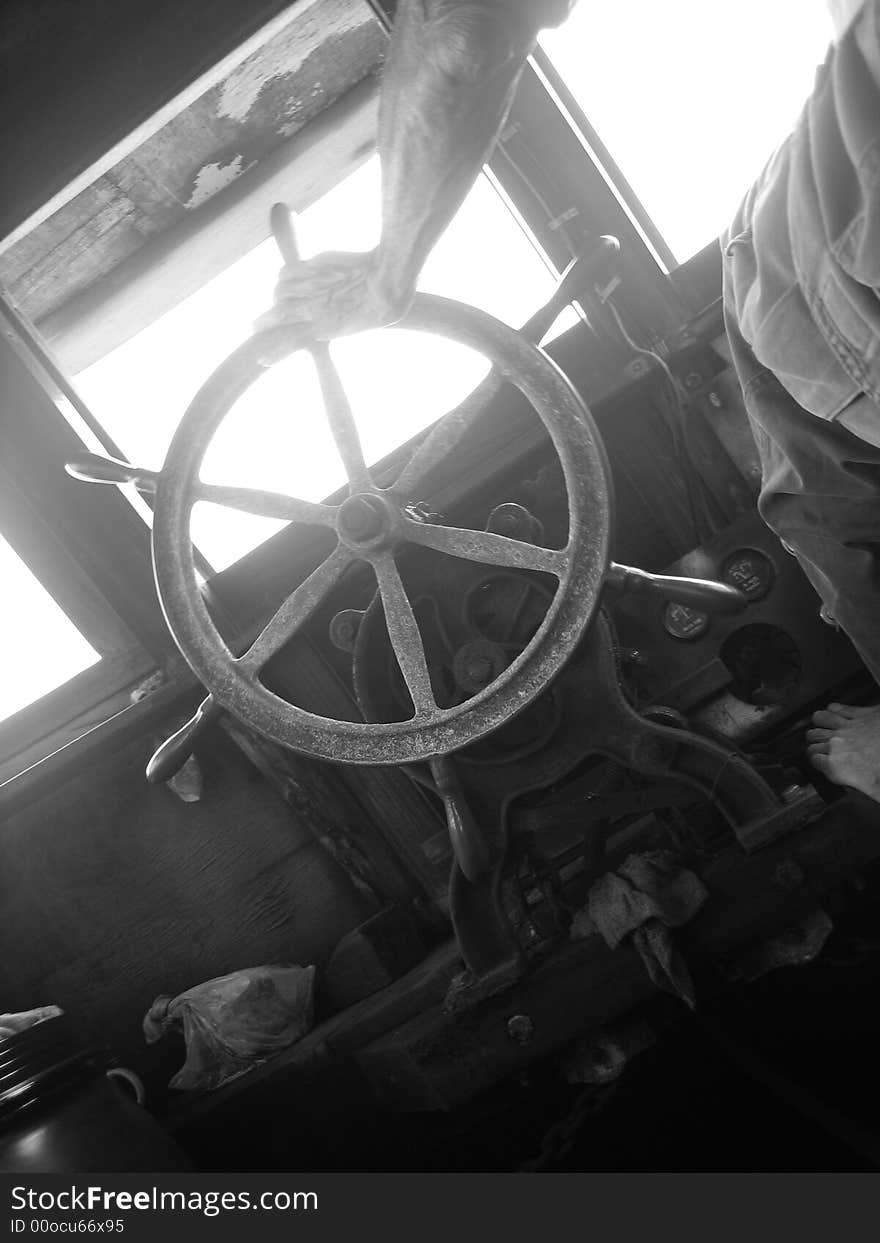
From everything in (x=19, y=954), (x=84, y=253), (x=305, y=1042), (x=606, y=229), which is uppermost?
(x=84, y=253)

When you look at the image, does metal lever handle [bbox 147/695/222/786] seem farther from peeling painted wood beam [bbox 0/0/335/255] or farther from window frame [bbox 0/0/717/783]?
peeling painted wood beam [bbox 0/0/335/255]

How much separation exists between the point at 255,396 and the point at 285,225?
96 cm

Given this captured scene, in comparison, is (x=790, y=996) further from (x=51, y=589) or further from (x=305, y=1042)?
(x=51, y=589)

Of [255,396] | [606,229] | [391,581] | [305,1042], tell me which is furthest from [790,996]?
[255,396]

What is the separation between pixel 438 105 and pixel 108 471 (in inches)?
33.7

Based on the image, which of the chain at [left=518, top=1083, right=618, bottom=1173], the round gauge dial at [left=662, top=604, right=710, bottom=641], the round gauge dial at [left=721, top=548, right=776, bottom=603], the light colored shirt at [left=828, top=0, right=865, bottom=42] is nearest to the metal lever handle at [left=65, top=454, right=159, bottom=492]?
the round gauge dial at [left=662, top=604, right=710, bottom=641]

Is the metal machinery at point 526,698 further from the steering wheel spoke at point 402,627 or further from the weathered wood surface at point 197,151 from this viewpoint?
the weathered wood surface at point 197,151

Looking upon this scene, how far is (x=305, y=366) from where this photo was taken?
223 cm

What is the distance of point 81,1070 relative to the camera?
5.65 ft

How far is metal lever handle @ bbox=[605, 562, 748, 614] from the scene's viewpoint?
139 centimetres

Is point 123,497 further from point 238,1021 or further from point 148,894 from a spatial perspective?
point 238,1021

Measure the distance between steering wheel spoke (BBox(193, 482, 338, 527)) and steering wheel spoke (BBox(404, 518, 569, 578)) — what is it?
17 cm

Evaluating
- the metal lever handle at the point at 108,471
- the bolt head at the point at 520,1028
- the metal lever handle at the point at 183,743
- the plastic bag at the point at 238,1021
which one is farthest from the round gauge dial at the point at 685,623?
the plastic bag at the point at 238,1021

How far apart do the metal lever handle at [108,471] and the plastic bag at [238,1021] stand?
44.1 inches
